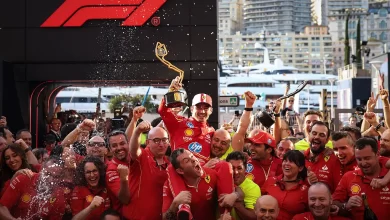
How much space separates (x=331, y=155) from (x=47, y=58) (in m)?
7.37

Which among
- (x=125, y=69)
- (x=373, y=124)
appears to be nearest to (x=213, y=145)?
(x=373, y=124)

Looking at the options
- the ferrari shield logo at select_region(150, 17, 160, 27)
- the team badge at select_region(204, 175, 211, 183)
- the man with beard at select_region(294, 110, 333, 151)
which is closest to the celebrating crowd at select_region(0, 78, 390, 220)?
the team badge at select_region(204, 175, 211, 183)

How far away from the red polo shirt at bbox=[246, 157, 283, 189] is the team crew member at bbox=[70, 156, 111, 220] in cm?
159

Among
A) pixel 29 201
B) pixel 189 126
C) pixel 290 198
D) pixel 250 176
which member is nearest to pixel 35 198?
pixel 29 201

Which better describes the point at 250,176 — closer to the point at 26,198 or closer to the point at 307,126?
the point at 307,126

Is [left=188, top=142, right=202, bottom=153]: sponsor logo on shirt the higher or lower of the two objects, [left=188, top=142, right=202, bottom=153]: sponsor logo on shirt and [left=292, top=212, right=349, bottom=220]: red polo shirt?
the higher

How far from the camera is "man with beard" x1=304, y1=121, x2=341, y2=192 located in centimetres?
898

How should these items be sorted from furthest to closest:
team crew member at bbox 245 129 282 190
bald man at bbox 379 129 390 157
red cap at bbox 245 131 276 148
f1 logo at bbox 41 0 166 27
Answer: f1 logo at bbox 41 0 166 27, red cap at bbox 245 131 276 148, team crew member at bbox 245 129 282 190, bald man at bbox 379 129 390 157

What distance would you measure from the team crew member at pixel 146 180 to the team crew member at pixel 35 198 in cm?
80

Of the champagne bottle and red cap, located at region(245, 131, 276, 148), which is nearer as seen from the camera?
the champagne bottle

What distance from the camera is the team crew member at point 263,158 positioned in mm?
9477

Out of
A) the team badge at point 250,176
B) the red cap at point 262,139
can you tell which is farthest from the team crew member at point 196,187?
the red cap at point 262,139

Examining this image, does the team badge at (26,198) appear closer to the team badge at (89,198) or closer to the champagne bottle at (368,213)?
the team badge at (89,198)

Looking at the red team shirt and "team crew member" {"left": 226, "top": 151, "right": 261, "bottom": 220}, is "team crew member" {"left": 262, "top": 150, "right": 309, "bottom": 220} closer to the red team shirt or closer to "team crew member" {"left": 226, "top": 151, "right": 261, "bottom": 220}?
"team crew member" {"left": 226, "top": 151, "right": 261, "bottom": 220}
